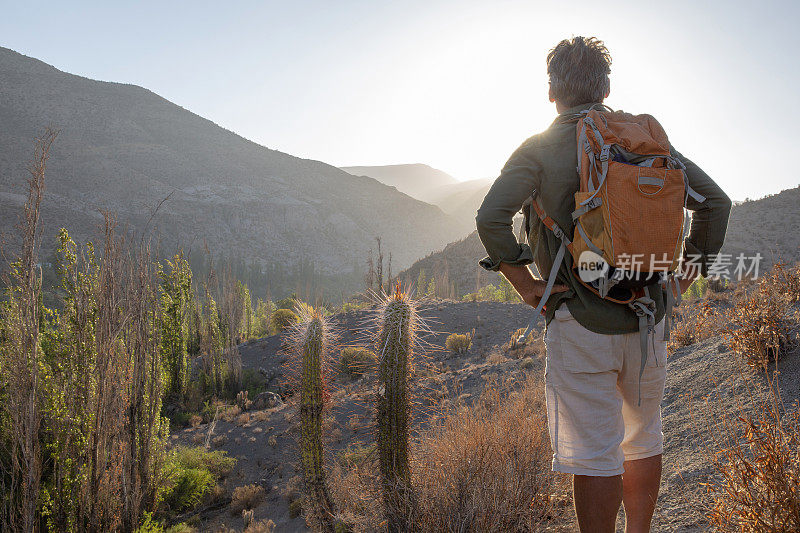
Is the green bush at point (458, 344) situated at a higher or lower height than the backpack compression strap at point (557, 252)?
lower

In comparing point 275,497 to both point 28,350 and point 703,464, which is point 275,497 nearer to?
point 28,350

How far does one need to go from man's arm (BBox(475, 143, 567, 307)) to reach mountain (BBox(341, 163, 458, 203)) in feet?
515

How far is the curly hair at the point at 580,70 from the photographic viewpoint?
1.70m

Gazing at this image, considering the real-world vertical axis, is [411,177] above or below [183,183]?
above

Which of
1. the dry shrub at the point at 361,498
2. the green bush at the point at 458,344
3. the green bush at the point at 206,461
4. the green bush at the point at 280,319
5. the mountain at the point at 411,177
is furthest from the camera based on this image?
the mountain at the point at 411,177

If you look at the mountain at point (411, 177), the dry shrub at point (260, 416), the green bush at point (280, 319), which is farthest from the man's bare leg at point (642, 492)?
the mountain at point (411, 177)

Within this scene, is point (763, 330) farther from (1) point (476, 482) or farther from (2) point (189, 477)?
(2) point (189, 477)

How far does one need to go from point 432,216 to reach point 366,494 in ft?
249

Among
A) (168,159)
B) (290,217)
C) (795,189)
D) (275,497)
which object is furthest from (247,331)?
(168,159)

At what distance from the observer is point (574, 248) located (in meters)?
1.61

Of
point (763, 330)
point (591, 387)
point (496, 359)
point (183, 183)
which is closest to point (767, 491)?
point (591, 387)

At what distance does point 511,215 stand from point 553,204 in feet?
0.49

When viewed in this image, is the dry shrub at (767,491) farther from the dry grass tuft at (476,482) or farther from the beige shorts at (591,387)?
the dry grass tuft at (476,482)

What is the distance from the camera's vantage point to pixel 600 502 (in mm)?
1556
